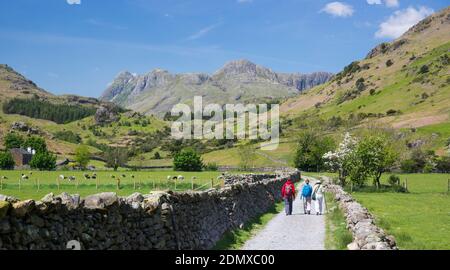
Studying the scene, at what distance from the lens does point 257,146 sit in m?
185

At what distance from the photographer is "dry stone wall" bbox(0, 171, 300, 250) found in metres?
8.60

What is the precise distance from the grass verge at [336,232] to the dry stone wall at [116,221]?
4481 millimetres

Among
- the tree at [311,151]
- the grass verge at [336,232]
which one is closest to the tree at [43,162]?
the tree at [311,151]

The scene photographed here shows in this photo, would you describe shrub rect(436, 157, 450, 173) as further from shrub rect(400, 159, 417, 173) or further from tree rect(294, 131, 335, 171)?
tree rect(294, 131, 335, 171)

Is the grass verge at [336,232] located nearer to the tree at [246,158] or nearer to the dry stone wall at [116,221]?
the dry stone wall at [116,221]

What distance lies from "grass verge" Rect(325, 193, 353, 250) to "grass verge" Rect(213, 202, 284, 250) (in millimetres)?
3416

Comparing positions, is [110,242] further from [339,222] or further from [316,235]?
[339,222]

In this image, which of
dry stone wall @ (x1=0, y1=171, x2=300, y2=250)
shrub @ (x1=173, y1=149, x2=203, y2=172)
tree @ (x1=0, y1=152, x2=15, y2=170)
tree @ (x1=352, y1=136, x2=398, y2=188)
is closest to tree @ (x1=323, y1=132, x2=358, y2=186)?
tree @ (x1=352, y1=136, x2=398, y2=188)

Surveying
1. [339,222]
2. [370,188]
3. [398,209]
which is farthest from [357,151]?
[339,222]

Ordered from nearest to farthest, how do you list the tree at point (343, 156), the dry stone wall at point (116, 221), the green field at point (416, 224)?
the dry stone wall at point (116, 221) → the green field at point (416, 224) → the tree at point (343, 156)

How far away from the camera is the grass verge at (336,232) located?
18750mm

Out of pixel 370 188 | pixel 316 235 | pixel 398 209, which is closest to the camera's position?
pixel 316 235
